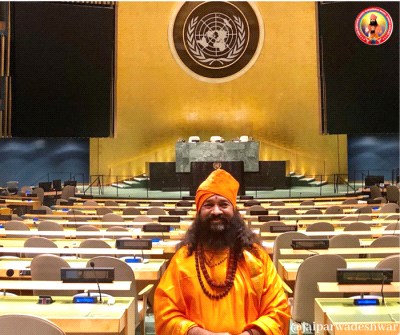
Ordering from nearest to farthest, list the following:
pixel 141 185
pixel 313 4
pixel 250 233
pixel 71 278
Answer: pixel 250 233, pixel 71 278, pixel 141 185, pixel 313 4

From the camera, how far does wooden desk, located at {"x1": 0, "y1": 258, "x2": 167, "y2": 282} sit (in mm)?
3998

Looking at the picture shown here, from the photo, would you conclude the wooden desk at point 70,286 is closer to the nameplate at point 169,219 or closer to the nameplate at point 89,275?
the nameplate at point 89,275

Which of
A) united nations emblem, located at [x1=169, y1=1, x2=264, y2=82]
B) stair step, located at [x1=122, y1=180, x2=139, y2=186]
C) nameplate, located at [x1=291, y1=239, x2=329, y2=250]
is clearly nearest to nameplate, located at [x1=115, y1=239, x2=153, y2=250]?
nameplate, located at [x1=291, y1=239, x2=329, y2=250]

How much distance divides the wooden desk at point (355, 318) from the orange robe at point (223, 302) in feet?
1.53

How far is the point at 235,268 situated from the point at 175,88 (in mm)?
18185

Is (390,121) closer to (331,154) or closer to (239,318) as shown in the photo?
(331,154)

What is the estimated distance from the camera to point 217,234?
7.93ft

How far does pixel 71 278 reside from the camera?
10.6 ft

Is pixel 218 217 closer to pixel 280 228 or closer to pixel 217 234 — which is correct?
pixel 217 234

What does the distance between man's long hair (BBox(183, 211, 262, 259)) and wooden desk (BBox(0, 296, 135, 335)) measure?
0.71 m

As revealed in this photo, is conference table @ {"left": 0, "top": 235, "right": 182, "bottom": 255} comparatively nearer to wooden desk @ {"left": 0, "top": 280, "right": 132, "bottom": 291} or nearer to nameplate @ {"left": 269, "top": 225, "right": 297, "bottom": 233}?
nameplate @ {"left": 269, "top": 225, "right": 297, "bottom": 233}

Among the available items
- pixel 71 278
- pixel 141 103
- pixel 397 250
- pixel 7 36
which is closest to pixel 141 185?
pixel 141 103

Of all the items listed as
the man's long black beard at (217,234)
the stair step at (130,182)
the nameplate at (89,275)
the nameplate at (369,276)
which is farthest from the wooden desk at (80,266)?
the stair step at (130,182)

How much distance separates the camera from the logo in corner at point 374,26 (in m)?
17.7
